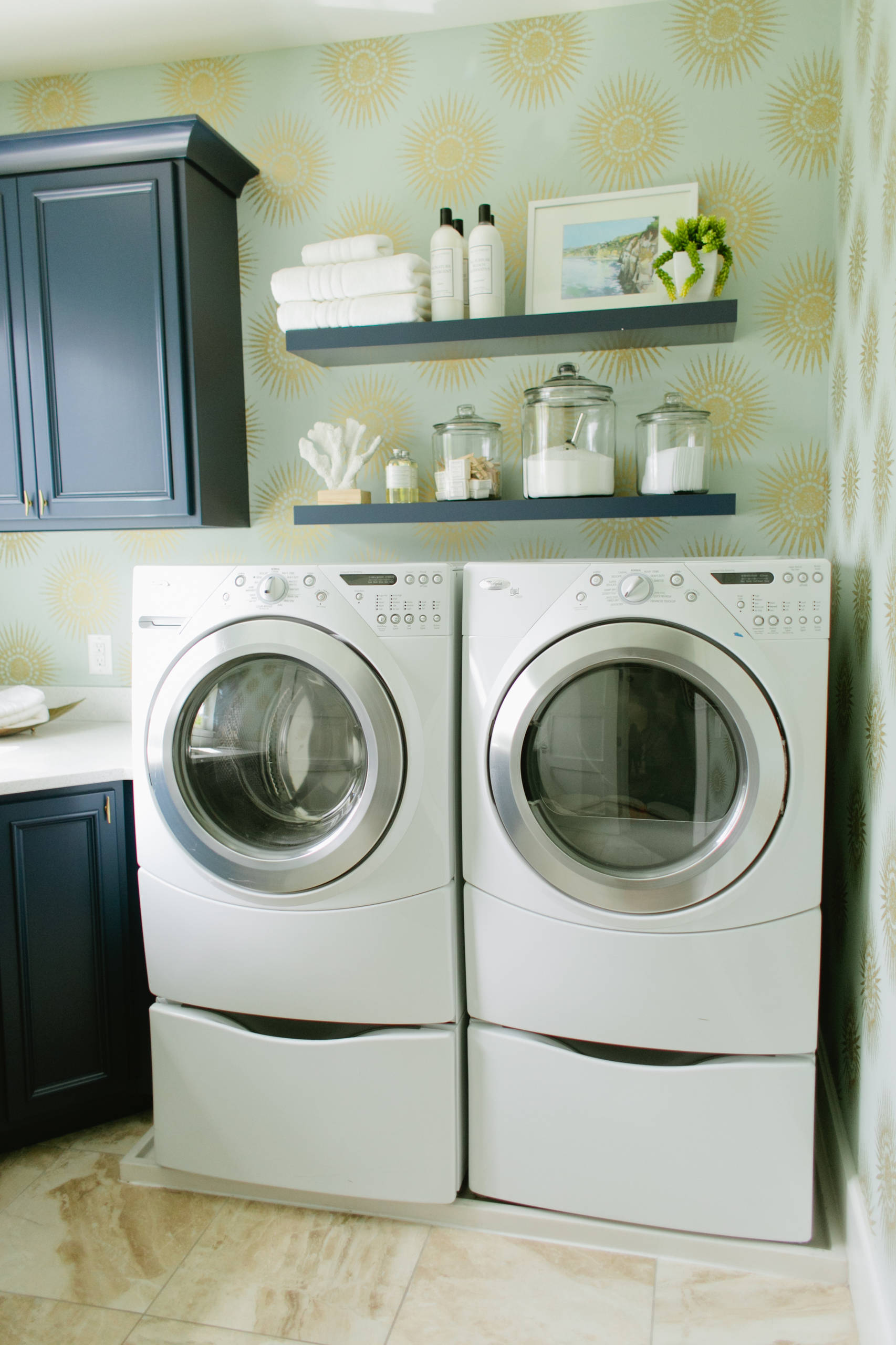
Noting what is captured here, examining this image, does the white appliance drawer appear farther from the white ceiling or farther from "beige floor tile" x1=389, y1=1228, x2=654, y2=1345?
the white ceiling

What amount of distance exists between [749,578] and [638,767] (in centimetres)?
37

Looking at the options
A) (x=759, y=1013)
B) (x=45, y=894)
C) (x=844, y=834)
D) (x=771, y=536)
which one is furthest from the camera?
(x=771, y=536)

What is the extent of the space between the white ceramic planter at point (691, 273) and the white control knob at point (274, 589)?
1.05 meters

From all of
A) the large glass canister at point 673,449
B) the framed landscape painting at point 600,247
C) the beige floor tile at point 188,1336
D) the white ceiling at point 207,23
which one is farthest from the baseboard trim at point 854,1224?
the white ceiling at point 207,23

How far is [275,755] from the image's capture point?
1.71m

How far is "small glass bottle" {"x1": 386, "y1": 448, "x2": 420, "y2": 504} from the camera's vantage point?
7.21 feet

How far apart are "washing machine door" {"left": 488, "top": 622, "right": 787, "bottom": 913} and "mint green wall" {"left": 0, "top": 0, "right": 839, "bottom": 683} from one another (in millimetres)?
745

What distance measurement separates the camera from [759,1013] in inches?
62.4

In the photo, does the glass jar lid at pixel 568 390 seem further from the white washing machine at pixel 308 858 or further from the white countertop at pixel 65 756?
the white countertop at pixel 65 756

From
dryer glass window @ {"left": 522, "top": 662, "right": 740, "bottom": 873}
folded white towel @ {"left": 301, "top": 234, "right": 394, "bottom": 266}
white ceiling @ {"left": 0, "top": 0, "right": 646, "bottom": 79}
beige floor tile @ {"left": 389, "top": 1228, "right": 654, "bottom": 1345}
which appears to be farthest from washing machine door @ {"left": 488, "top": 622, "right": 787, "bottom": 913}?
white ceiling @ {"left": 0, "top": 0, "right": 646, "bottom": 79}

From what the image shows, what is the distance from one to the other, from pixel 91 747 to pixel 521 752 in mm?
1145

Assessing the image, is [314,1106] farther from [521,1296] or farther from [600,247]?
[600,247]

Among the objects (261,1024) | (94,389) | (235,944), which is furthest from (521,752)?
(94,389)

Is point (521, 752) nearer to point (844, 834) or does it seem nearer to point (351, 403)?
point (844, 834)
